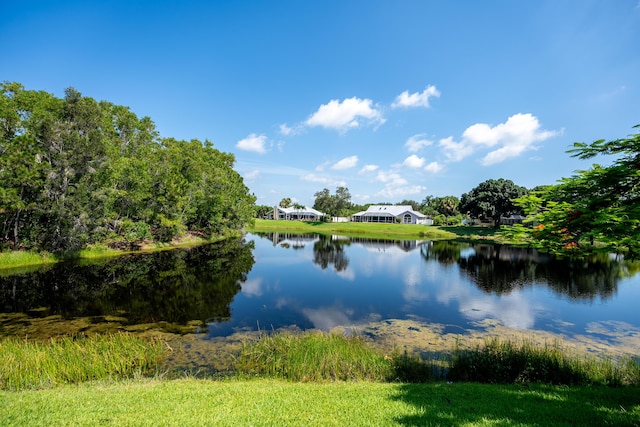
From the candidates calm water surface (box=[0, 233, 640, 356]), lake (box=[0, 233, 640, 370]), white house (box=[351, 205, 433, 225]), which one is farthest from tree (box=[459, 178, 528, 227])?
lake (box=[0, 233, 640, 370])

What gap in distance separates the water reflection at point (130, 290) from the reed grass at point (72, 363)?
15.5 feet

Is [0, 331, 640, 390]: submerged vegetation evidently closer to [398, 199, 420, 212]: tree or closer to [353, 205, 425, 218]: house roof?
[353, 205, 425, 218]: house roof

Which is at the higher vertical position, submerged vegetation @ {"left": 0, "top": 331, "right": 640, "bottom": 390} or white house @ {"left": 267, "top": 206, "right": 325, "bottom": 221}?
white house @ {"left": 267, "top": 206, "right": 325, "bottom": 221}

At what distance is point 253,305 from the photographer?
18.6m

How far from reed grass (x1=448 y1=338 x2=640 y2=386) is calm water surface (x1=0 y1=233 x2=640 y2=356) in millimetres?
4732

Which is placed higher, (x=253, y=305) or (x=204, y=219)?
(x=204, y=219)

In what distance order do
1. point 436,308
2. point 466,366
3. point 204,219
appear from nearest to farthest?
1. point 466,366
2. point 436,308
3. point 204,219

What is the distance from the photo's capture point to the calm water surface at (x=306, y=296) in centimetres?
1534

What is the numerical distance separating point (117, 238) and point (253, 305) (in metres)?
24.1

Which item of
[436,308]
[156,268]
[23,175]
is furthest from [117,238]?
[436,308]

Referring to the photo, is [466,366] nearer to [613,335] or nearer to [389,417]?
[389,417]

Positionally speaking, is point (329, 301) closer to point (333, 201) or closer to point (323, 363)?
point (323, 363)

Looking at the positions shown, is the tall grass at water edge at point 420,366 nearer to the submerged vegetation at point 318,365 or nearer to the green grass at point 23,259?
the submerged vegetation at point 318,365

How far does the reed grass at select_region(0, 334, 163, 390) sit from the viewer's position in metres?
8.28
